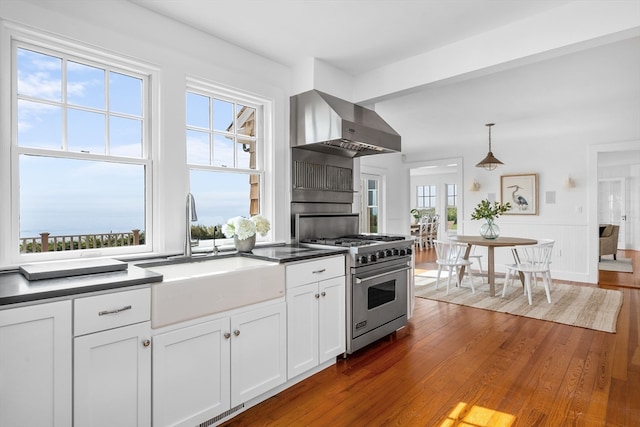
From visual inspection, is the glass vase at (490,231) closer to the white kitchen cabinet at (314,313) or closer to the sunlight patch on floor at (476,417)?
the white kitchen cabinet at (314,313)

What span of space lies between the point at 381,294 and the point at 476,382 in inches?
38.4

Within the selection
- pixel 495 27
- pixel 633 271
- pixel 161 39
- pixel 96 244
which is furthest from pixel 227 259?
pixel 633 271

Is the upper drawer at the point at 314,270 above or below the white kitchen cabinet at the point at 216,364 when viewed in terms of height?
above

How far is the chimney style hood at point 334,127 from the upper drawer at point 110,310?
6.23ft

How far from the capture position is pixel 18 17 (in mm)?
1995

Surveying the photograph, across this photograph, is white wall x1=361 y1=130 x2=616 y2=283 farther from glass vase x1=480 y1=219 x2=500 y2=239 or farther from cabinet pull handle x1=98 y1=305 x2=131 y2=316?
cabinet pull handle x1=98 y1=305 x2=131 y2=316

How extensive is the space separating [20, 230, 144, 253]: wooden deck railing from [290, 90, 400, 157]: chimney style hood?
63.9 inches

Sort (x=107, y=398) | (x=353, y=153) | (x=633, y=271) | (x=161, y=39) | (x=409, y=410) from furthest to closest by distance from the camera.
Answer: (x=633, y=271) < (x=353, y=153) < (x=161, y=39) < (x=409, y=410) < (x=107, y=398)

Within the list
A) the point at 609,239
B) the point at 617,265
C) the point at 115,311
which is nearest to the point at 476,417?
the point at 115,311

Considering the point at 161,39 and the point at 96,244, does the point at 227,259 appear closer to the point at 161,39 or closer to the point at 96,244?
the point at 96,244

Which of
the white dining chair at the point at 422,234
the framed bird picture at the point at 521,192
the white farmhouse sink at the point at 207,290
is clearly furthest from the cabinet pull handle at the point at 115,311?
the white dining chair at the point at 422,234

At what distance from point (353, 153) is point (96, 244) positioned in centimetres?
247

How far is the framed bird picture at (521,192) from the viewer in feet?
21.2

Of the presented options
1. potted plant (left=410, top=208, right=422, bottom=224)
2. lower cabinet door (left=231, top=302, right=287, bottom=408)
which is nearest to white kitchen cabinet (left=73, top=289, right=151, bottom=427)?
lower cabinet door (left=231, top=302, right=287, bottom=408)
